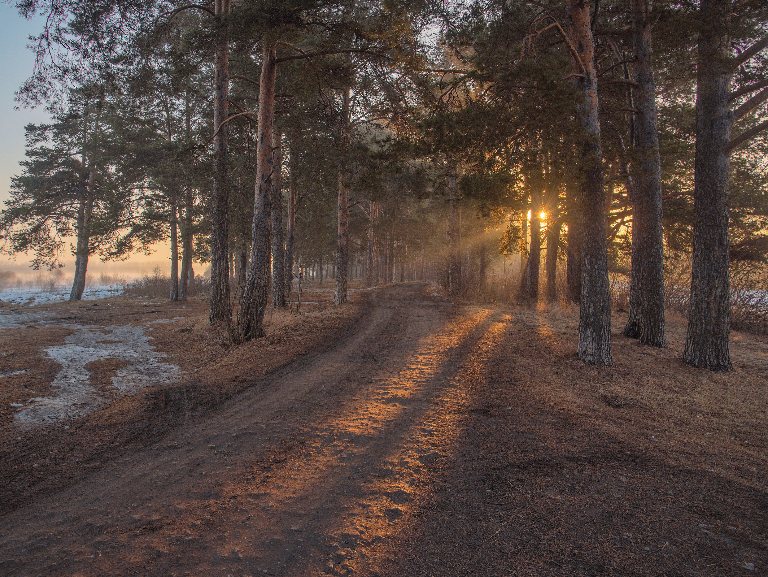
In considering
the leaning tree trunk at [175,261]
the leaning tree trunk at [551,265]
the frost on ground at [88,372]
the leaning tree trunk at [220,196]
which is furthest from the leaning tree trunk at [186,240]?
the leaning tree trunk at [551,265]

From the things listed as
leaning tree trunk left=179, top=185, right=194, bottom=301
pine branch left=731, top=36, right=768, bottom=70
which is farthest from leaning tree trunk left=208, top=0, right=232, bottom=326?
pine branch left=731, top=36, right=768, bottom=70

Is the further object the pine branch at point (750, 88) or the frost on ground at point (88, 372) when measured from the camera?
the pine branch at point (750, 88)

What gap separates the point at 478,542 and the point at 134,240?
24959mm

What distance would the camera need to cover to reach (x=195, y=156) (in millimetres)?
11328

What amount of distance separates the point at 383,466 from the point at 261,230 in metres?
7.93

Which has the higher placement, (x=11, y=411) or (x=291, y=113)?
(x=291, y=113)

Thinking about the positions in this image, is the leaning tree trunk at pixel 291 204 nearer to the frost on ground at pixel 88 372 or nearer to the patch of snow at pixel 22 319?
the frost on ground at pixel 88 372

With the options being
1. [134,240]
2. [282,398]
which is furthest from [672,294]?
[134,240]

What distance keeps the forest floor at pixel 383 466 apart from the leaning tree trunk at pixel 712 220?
2.24 feet

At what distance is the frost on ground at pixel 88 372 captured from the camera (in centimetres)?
546

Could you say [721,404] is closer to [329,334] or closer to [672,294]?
[329,334]

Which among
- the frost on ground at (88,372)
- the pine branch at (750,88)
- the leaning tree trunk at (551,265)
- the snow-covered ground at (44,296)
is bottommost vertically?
the frost on ground at (88,372)

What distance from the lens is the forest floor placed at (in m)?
2.62

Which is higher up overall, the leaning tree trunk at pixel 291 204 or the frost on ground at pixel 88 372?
the leaning tree trunk at pixel 291 204
